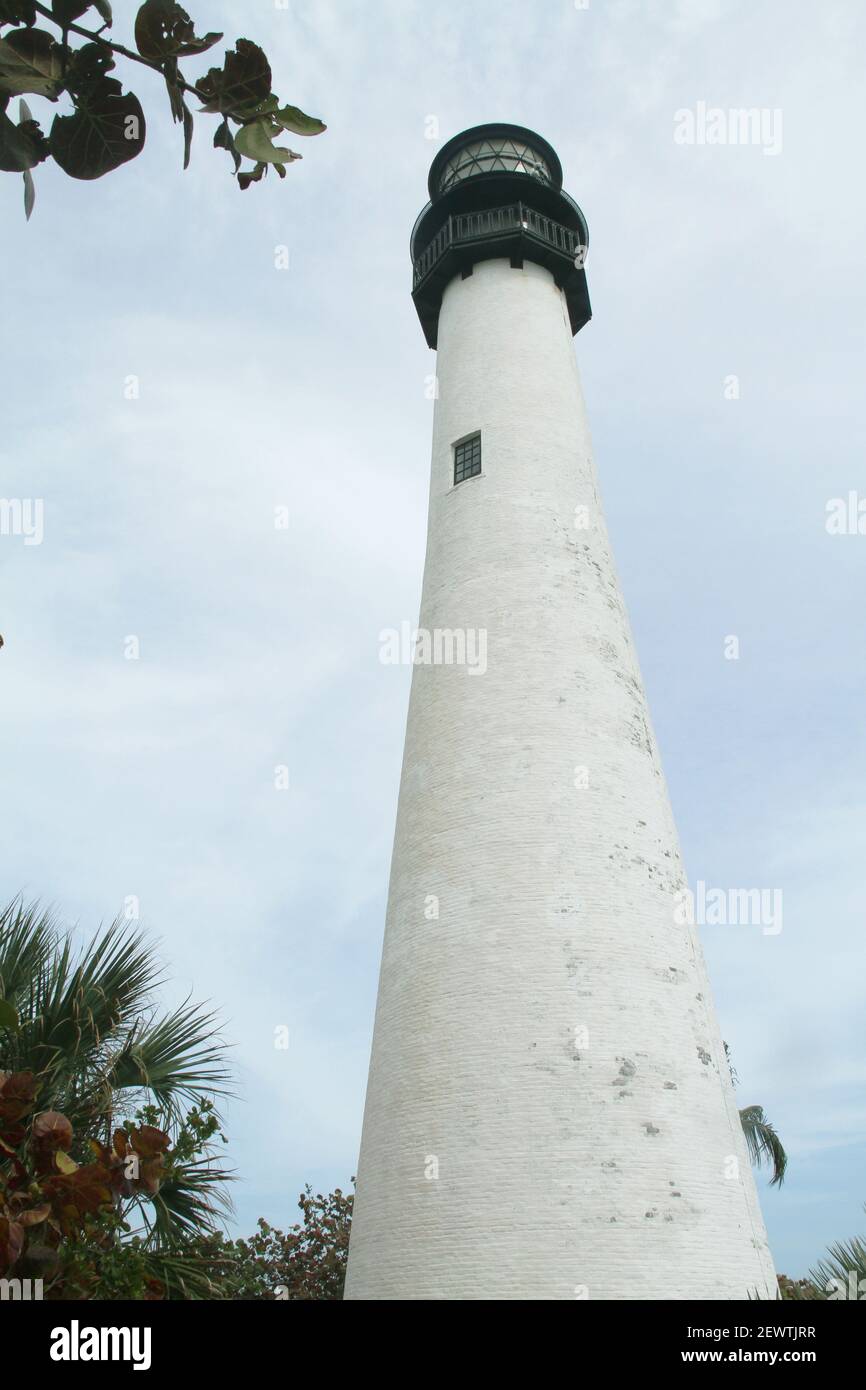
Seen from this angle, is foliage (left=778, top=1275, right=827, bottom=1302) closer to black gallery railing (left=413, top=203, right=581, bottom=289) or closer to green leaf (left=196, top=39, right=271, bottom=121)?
green leaf (left=196, top=39, right=271, bottom=121)

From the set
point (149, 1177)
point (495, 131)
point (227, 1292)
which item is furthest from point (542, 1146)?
point (495, 131)

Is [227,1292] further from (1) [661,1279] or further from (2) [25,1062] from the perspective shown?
(1) [661,1279]

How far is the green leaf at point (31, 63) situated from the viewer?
101 inches

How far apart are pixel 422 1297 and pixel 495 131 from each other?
1967cm

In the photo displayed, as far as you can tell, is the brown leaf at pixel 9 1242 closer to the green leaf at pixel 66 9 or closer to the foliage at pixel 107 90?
the foliage at pixel 107 90

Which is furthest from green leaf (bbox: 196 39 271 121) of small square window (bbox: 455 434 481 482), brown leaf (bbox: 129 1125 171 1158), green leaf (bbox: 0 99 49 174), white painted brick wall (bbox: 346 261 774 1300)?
small square window (bbox: 455 434 481 482)

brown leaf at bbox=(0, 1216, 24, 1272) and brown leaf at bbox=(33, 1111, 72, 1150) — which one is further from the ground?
brown leaf at bbox=(33, 1111, 72, 1150)

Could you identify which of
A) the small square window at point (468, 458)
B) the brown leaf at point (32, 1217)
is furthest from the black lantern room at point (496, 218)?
the brown leaf at point (32, 1217)

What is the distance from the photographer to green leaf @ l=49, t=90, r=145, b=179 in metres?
2.68

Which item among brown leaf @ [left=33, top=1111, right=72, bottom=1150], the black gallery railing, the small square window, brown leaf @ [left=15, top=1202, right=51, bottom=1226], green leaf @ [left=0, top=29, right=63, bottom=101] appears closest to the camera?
green leaf @ [left=0, top=29, right=63, bottom=101]

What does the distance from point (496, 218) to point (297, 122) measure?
16.6m

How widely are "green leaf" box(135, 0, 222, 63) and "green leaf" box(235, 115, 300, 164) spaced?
208 millimetres

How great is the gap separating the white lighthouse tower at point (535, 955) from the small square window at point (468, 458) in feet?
0.14
